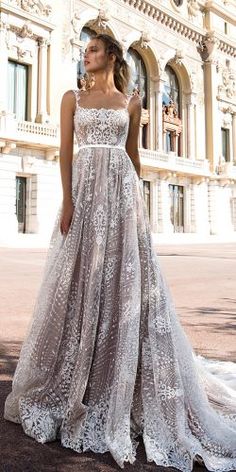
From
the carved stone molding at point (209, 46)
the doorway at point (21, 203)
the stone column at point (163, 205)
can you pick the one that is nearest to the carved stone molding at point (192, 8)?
the carved stone molding at point (209, 46)

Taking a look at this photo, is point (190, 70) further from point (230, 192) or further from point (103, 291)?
point (103, 291)

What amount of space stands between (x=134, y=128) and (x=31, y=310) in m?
3.12

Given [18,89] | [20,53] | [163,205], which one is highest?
[20,53]

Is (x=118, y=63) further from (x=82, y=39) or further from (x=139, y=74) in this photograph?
(x=139, y=74)

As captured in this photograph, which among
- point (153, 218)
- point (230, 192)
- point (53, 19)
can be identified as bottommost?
point (153, 218)

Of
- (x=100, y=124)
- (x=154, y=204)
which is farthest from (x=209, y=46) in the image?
(x=100, y=124)

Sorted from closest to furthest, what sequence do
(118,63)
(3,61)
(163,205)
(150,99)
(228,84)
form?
(118,63)
(3,61)
(163,205)
(150,99)
(228,84)

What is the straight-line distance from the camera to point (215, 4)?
34.3m

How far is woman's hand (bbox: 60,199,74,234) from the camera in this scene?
2361mm

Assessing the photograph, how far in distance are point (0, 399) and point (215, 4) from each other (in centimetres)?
3724

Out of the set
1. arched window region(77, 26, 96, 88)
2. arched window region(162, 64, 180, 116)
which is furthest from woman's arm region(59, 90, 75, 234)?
arched window region(162, 64, 180, 116)

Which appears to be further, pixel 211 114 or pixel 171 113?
pixel 211 114

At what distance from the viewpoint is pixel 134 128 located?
256cm

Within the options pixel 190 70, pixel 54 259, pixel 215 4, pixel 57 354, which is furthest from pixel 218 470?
pixel 215 4
